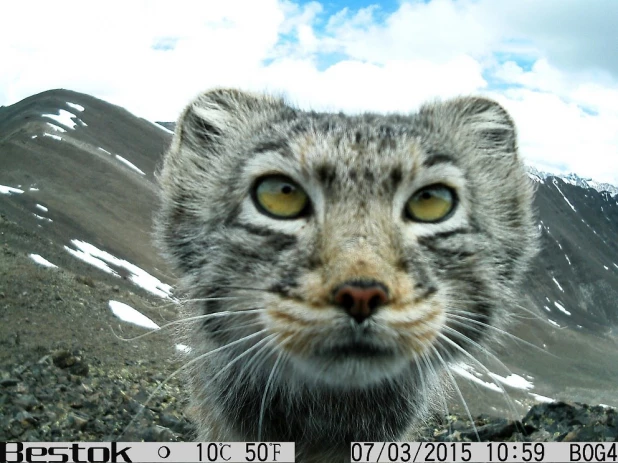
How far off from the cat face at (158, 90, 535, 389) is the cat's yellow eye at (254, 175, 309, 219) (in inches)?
0.5

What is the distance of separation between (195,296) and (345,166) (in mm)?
2166

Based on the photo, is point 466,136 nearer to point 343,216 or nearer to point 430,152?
point 430,152

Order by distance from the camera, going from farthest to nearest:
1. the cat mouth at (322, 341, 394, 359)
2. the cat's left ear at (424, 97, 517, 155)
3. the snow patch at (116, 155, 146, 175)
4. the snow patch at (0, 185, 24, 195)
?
1. the snow patch at (116, 155, 146, 175)
2. the snow patch at (0, 185, 24, 195)
3. the cat's left ear at (424, 97, 517, 155)
4. the cat mouth at (322, 341, 394, 359)

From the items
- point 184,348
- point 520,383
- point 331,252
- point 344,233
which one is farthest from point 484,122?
point 520,383

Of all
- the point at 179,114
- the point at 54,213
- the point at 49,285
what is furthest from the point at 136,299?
the point at 179,114

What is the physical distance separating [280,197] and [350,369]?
5.43 feet

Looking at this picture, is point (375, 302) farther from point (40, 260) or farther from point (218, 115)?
point (40, 260)

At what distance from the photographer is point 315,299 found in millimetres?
4285

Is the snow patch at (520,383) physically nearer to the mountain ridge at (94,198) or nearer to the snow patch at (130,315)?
the mountain ridge at (94,198)

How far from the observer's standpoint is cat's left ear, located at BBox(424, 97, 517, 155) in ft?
24.0

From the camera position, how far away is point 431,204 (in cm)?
543

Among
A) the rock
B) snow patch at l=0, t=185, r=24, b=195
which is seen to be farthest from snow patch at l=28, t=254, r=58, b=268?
the rock

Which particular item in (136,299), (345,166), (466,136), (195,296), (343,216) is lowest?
(136,299)

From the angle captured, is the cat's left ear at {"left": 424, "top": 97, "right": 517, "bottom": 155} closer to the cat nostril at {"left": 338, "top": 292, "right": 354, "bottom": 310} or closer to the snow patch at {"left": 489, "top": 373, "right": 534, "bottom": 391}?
the cat nostril at {"left": 338, "top": 292, "right": 354, "bottom": 310}
